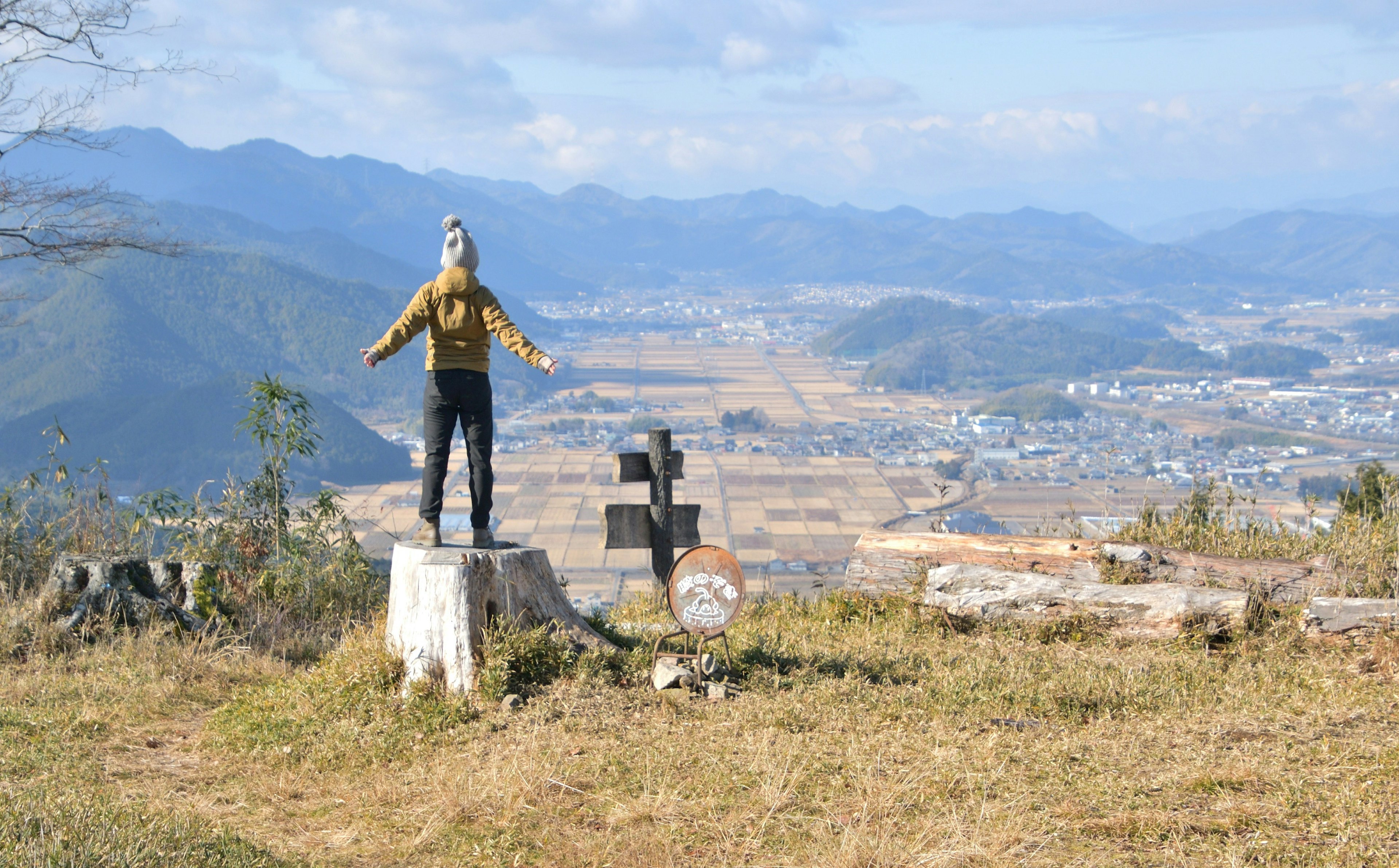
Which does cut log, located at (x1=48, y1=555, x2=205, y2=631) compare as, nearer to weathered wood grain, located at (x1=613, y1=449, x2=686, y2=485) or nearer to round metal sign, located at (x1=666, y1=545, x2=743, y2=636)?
weathered wood grain, located at (x1=613, y1=449, x2=686, y2=485)

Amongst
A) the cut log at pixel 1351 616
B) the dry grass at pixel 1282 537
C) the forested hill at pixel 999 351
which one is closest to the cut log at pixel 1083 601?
the cut log at pixel 1351 616

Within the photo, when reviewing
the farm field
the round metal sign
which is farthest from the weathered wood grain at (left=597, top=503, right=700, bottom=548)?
the round metal sign

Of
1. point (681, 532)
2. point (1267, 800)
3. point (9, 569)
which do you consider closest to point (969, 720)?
point (1267, 800)

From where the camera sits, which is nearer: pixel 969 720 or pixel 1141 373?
pixel 969 720

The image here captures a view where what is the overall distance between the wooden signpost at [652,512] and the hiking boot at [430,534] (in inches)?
80.8

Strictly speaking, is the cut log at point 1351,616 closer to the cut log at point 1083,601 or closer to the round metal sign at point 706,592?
the cut log at point 1083,601

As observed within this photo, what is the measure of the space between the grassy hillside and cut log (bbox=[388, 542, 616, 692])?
35.6 meters

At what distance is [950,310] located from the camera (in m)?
120

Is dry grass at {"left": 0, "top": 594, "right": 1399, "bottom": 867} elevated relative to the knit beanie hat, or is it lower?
lower

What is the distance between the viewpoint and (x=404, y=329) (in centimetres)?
594

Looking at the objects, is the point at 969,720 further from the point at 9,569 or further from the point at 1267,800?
the point at 9,569

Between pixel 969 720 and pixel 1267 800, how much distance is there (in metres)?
1.46

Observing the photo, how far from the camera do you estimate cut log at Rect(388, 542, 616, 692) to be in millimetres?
5465

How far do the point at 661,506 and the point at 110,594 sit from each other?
411cm
